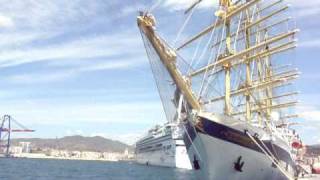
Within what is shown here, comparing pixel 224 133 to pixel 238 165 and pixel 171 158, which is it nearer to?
pixel 238 165

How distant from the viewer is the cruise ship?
374 ft

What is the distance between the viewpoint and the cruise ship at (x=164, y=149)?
374 feet

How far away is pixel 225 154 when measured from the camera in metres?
36.8

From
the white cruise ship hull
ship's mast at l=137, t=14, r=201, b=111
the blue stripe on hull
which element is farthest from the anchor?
ship's mast at l=137, t=14, r=201, b=111

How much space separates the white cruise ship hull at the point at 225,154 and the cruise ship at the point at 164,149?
186ft

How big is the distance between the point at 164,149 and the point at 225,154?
3509 inches

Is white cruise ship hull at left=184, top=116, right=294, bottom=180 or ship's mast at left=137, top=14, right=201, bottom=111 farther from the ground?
ship's mast at left=137, top=14, right=201, bottom=111

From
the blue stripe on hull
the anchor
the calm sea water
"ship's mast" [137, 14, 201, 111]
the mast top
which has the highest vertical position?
the mast top

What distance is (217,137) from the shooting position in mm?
36469

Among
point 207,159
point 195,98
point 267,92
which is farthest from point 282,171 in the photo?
point 267,92

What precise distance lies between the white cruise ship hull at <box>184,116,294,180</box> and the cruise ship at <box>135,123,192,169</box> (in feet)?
186

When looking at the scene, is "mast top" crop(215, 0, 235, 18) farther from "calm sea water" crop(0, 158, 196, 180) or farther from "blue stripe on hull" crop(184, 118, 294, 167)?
"calm sea water" crop(0, 158, 196, 180)

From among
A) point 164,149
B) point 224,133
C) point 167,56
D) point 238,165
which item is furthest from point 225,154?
point 164,149

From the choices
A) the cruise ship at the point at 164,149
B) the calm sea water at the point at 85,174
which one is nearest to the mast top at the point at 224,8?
the calm sea water at the point at 85,174
